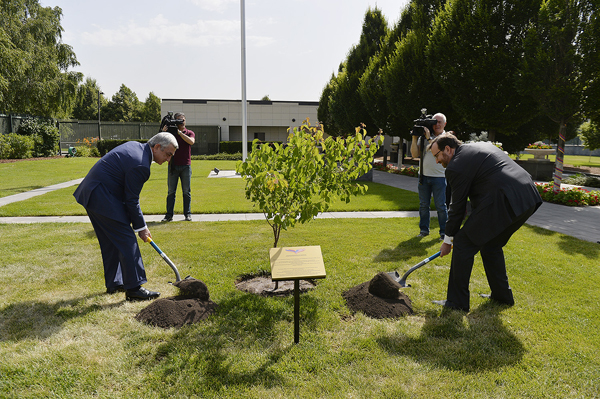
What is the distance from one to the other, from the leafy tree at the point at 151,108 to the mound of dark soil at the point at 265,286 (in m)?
59.9

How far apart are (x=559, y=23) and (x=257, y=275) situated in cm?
1187

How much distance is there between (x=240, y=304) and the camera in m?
4.00

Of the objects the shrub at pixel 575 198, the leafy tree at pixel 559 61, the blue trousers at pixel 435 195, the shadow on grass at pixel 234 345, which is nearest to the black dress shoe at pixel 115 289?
the shadow on grass at pixel 234 345

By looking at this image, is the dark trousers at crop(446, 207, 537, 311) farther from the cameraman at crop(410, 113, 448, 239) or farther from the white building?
the white building

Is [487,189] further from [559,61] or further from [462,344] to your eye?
[559,61]

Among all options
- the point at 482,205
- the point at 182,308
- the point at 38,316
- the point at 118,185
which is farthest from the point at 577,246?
the point at 38,316

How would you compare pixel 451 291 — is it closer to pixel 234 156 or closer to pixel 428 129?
pixel 428 129

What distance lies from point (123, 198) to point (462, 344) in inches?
145

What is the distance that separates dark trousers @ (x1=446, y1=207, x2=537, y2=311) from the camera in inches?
148

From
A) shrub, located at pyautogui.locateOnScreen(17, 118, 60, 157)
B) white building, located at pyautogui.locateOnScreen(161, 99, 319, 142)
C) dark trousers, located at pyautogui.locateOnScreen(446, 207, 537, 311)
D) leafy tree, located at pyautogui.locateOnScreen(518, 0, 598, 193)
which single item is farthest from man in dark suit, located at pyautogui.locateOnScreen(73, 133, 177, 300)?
white building, located at pyautogui.locateOnScreen(161, 99, 319, 142)

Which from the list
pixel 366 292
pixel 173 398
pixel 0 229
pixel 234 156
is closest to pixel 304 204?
pixel 366 292

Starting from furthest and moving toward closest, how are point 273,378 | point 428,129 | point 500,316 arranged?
point 428,129, point 500,316, point 273,378

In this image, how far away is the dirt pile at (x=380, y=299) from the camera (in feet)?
12.7

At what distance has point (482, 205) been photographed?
3.63 metres
